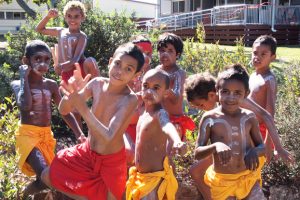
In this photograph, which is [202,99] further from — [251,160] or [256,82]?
[251,160]

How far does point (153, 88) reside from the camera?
3.35m

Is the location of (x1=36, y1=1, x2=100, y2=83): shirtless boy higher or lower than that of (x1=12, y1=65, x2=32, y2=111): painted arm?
higher

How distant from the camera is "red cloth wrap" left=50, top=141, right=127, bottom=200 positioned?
319 centimetres

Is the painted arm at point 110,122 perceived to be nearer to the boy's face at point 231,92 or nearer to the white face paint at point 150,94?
the white face paint at point 150,94

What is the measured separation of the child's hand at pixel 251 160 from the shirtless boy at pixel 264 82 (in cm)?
102

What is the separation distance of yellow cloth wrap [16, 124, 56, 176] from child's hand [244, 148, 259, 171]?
1.84m

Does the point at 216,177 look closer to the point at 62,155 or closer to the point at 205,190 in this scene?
the point at 205,190

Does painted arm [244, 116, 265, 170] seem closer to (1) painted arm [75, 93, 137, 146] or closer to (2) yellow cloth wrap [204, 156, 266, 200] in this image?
(2) yellow cloth wrap [204, 156, 266, 200]

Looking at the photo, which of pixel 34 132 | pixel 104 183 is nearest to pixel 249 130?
pixel 104 183

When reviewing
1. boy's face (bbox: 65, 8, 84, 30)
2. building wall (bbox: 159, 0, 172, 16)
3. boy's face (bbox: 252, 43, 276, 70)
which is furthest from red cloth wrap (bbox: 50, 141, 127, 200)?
building wall (bbox: 159, 0, 172, 16)

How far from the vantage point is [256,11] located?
2081cm

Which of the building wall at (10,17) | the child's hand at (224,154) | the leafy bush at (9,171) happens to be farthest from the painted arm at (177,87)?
the building wall at (10,17)

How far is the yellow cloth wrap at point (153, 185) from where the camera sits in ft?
10.8

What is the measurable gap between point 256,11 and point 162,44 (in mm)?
17587
